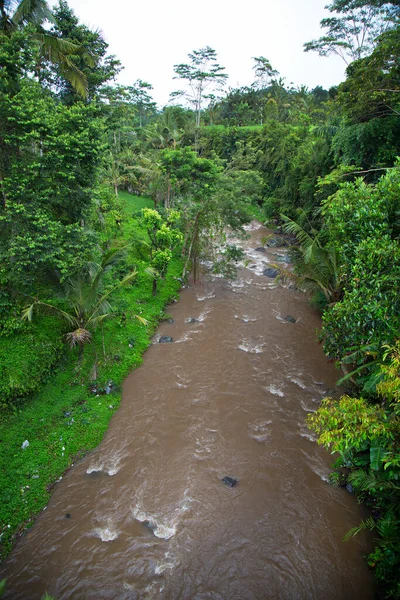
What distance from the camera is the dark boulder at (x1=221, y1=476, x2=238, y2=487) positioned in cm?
668

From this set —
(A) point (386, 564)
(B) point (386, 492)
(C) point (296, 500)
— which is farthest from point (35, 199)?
(A) point (386, 564)

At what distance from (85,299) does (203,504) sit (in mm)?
5344

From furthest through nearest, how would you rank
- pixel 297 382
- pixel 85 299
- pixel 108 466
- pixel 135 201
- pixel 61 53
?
pixel 135 201
pixel 297 382
pixel 61 53
pixel 85 299
pixel 108 466

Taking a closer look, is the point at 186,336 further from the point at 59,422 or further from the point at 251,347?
the point at 59,422

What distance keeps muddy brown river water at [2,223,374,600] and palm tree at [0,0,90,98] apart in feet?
29.7

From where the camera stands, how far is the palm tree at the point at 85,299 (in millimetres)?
8070

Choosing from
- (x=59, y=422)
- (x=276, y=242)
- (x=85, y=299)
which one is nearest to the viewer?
(x=59, y=422)

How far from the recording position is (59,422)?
304 inches

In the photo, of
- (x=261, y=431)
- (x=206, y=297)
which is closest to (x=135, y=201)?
(x=206, y=297)

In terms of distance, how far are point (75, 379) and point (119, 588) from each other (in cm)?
488

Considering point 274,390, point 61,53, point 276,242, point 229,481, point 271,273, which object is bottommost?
point 229,481

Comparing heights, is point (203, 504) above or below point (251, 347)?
below

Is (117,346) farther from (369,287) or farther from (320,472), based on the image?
(369,287)

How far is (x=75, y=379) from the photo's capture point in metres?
8.84
